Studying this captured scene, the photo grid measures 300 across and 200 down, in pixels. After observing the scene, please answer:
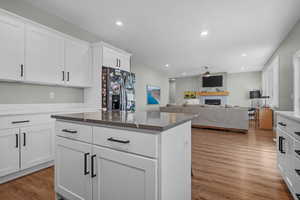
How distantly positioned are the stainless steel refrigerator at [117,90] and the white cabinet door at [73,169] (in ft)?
6.25

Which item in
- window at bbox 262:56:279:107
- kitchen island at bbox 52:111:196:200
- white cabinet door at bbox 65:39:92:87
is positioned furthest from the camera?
window at bbox 262:56:279:107

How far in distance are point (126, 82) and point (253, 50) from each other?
4187mm

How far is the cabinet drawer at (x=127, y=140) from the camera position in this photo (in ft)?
2.86

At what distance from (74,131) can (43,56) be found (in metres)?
2.02

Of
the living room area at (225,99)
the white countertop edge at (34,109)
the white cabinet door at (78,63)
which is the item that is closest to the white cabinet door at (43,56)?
the white cabinet door at (78,63)

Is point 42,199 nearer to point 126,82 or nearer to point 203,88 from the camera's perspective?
point 126,82

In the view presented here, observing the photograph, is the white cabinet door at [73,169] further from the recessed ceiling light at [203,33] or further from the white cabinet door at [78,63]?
the recessed ceiling light at [203,33]

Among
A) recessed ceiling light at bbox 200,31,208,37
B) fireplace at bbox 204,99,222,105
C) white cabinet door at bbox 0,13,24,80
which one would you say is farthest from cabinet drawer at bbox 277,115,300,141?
fireplace at bbox 204,99,222,105

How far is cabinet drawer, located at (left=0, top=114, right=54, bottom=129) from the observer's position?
185 centimetres

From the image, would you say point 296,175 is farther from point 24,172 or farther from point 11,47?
point 11,47

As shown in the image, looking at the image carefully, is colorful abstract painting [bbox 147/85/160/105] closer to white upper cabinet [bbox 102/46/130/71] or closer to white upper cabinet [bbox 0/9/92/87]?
white upper cabinet [bbox 102/46/130/71]

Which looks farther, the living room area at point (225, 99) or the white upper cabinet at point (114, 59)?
the living room area at point (225, 99)

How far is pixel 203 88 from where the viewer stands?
9.06m

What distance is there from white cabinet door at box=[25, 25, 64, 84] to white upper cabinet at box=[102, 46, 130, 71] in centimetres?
85
